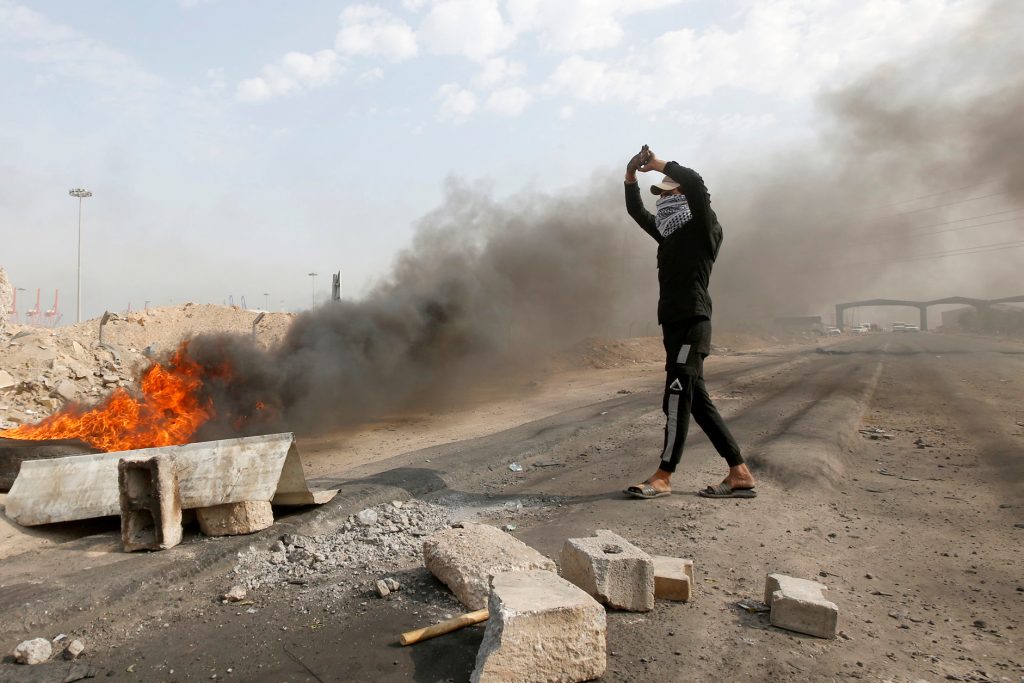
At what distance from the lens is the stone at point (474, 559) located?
2.62 m

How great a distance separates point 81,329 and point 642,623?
2387 centimetres

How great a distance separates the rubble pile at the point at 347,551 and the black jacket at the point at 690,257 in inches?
79.8

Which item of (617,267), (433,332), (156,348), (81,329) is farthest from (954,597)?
(81,329)

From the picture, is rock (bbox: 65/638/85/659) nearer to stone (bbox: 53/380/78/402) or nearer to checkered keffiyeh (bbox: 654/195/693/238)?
checkered keffiyeh (bbox: 654/195/693/238)

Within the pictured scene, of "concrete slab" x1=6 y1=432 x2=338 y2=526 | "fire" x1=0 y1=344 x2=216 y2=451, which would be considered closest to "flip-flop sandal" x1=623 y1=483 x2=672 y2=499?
"concrete slab" x1=6 y1=432 x2=338 y2=526

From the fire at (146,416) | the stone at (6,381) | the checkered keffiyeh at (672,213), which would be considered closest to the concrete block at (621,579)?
the checkered keffiyeh at (672,213)

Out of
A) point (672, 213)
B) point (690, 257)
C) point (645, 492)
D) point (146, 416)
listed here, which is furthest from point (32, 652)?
point (146, 416)

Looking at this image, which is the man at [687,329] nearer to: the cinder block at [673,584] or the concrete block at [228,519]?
the cinder block at [673,584]

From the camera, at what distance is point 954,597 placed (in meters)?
2.76

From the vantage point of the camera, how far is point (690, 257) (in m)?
4.07

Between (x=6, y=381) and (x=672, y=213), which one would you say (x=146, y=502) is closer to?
(x=672, y=213)

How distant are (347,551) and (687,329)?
96.0 inches

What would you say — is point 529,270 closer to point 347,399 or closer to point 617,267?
point 617,267

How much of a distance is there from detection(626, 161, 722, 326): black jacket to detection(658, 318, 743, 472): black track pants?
0.11 m
